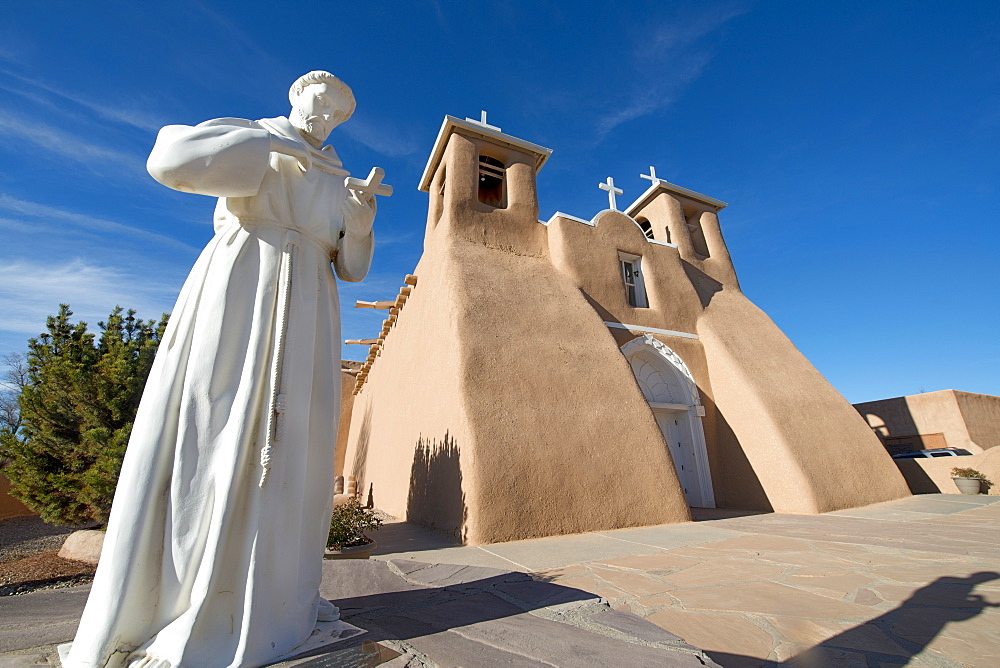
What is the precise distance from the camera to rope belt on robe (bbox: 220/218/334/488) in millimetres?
1637

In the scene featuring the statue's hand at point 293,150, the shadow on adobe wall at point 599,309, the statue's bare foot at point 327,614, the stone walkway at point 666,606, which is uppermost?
the shadow on adobe wall at point 599,309

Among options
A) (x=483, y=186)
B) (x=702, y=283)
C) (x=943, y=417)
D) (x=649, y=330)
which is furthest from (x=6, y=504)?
(x=943, y=417)

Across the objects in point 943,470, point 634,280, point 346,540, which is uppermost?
point 634,280

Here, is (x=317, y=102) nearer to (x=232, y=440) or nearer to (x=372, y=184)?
(x=372, y=184)

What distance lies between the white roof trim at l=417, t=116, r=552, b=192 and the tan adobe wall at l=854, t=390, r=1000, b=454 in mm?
12491

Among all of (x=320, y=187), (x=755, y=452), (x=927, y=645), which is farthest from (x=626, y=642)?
(x=755, y=452)

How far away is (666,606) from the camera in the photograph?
2.54m

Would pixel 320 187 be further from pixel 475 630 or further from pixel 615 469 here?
pixel 615 469

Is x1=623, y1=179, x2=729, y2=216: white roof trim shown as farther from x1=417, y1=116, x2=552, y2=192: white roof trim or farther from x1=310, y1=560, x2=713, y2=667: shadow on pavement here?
x1=310, y1=560, x2=713, y2=667: shadow on pavement

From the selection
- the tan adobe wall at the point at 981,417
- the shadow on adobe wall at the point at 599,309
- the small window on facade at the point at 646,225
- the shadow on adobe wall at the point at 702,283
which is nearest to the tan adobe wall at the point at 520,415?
the shadow on adobe wall at the point at 599,309

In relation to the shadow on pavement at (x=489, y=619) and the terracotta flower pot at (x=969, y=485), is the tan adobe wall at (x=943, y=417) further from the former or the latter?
the shadow on pavement at (x=489, y=619)

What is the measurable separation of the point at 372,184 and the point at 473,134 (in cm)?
840

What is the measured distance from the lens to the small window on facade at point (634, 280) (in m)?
10.1

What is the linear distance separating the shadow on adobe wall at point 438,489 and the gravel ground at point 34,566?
349 centimetres
